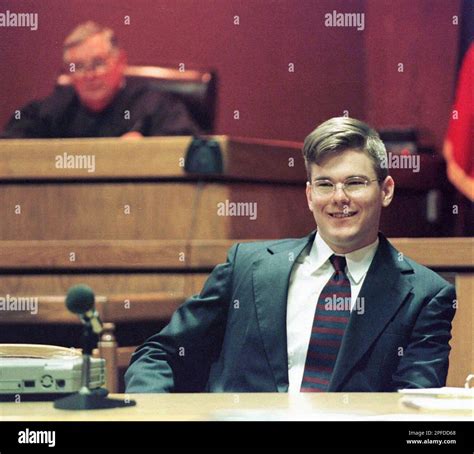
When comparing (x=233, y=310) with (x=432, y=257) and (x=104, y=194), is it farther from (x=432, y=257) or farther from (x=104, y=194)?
(x=104, y=194)

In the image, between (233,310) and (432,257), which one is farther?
(432,257)

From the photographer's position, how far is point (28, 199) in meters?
2.94

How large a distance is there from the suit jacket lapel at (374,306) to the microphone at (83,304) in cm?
56

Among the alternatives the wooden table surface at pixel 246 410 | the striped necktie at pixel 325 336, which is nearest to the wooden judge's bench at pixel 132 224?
the striped necktie at pixel 325 336

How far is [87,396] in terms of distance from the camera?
1392mm

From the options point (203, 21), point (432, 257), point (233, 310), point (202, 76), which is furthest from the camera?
point (203, 21)

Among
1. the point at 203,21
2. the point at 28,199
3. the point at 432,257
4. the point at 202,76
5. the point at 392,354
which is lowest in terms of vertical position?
the point at 392,354

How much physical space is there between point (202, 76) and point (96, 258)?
49.4 inches

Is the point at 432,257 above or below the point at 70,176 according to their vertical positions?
below

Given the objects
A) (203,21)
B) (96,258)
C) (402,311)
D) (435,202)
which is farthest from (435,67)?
(402,311)

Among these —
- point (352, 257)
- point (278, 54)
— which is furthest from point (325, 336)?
point (278, 54)

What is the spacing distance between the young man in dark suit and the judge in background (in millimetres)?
1603

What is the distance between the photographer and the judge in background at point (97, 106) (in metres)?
3.54

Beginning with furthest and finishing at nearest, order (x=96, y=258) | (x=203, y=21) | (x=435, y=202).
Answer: (x=203, y=21) < (x=435, y=202) < (x=96, y=258)
